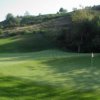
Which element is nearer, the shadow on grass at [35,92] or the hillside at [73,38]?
the shadow on grass at [35,92]

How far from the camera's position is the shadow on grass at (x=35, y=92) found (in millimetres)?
18156

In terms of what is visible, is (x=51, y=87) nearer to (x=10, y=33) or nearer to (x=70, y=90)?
(x=70, y=90)

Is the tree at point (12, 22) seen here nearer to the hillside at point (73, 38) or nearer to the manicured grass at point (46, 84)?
the hillside at point (73, 38)

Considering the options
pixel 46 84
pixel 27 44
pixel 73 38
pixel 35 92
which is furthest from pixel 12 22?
pixel 35 92

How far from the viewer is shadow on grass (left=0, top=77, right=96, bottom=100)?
59.6ft

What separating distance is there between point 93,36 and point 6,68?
29.9 meters

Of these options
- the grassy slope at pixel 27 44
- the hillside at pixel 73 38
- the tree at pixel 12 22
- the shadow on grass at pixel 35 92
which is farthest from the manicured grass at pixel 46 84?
the tree at pixel 12 22

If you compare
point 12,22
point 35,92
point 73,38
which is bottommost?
point 35,92

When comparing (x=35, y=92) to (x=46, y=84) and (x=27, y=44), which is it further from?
(x=27, y=44)

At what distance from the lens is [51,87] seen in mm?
20219

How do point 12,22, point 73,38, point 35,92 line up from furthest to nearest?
point 12,22, point 73,38, point 35,92

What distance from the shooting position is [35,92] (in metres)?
19.1

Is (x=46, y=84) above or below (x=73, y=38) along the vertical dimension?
below

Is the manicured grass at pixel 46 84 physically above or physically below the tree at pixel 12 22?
below
